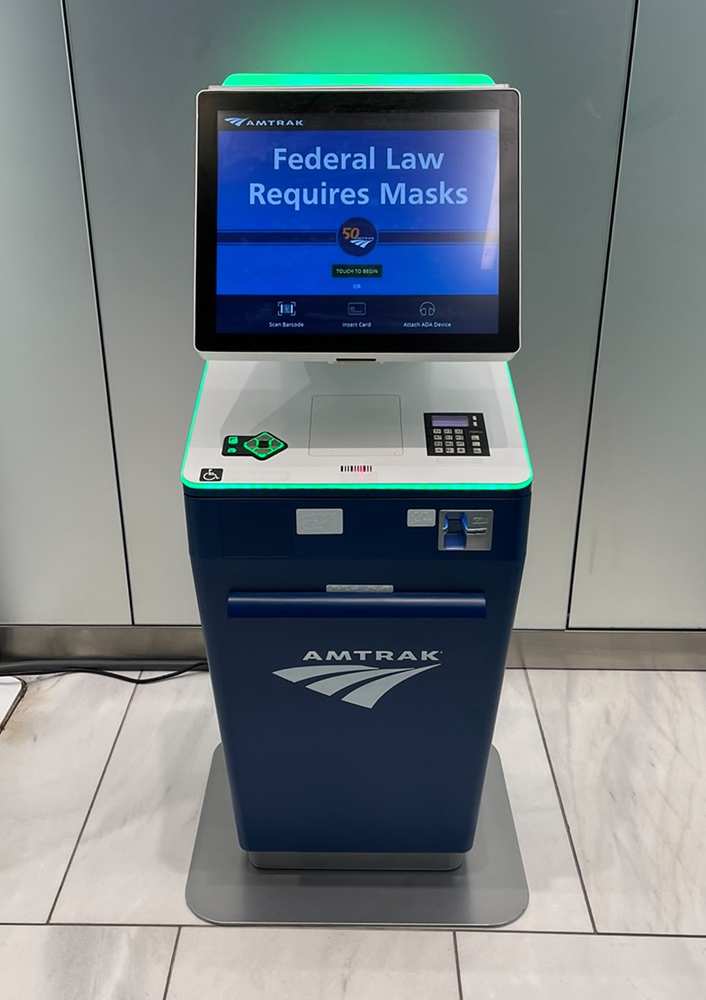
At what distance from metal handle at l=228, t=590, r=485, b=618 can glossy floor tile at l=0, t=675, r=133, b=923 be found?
2.86 feet

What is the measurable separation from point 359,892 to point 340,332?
1.20 metres

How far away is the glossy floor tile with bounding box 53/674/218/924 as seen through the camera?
6.36 ft

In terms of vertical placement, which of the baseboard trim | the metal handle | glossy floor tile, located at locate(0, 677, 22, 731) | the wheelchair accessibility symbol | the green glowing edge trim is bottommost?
glossy floor tile, located at locate(0, 677, 22, 731)

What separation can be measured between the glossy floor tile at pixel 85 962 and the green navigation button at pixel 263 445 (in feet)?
3.46

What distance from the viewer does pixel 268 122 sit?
4.79 ft

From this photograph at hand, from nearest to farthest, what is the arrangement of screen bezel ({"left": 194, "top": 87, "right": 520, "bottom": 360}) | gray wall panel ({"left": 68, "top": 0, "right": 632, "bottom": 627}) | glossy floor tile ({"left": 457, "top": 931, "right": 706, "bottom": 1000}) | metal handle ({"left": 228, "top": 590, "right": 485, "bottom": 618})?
screen bezel ({"left": 194, "top": 87, "right": 520, "bottom": 360})
metal handle ({"left": 228, "top": 590, "right": 485, "bottom": 618})
glossy floor tile ({"left": 457, "top": 931, "right": 706, "bottom": 1000})
gray wall panel ({"left": 68, "top": 0, "right": 632, "bottom": 627})

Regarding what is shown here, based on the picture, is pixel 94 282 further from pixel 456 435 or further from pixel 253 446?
pixel 456 435

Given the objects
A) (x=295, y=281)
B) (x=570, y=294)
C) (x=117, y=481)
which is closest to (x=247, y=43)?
(x=295, y=281)

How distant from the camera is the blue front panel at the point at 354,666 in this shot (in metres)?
1.53

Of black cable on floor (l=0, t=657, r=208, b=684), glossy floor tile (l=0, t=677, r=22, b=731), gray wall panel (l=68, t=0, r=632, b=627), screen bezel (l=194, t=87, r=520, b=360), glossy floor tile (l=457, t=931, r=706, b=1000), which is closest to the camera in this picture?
screen bezel (l=194, t=87, r=520, b=360)

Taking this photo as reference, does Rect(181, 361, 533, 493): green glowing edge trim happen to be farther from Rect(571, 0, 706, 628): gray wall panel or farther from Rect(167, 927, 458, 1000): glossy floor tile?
Rect(167, 927, 458, 1000): glossy floor tile

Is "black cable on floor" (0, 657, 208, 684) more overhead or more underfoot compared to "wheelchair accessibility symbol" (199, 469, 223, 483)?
more underfoot

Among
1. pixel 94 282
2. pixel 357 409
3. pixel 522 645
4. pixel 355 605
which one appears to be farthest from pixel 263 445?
pixel 522 645

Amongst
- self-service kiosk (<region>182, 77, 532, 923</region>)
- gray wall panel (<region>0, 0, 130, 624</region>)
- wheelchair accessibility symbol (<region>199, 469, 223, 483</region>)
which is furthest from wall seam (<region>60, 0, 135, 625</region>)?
wheelchair accessibility symbol (<region>199, 469, 223, 483</region>)
